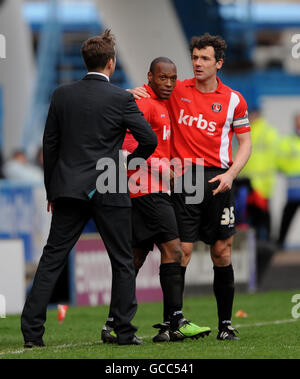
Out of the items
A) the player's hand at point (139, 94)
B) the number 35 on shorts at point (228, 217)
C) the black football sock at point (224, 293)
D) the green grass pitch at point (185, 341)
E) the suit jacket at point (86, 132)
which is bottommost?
the green grass pitch at point (185, 341)

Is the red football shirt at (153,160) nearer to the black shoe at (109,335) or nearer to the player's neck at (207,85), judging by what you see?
the player's neck at (207,85)

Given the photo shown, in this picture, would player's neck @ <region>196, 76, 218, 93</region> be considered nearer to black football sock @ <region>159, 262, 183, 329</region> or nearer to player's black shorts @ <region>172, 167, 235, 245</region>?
player's black shorts @ <region>172, 167, 235, 245</region>

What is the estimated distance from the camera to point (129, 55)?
55.9 feet

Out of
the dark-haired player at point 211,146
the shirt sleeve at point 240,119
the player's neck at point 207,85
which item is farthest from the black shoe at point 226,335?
the player's neck at point 207,85

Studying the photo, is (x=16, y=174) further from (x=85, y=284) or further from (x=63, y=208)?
(x=63, y=208)

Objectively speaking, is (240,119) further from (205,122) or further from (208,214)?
(208,214)

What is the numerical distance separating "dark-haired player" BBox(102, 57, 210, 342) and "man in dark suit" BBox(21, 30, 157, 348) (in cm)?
26

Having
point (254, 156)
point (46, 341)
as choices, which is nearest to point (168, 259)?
point (46, 341)

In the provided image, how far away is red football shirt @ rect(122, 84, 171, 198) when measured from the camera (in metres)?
7.25

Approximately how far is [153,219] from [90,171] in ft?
2.12

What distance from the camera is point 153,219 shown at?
7.21 metres

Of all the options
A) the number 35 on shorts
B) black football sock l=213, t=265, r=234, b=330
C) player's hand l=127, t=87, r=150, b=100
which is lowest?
black football sock l=213, t=265, r=234, b=330

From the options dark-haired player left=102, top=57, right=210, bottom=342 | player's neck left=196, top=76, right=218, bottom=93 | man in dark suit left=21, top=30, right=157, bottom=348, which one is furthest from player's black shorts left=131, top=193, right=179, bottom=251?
player's neck left=196, top=76, right=218, bottom=93

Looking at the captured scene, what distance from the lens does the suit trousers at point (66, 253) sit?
6.93m
